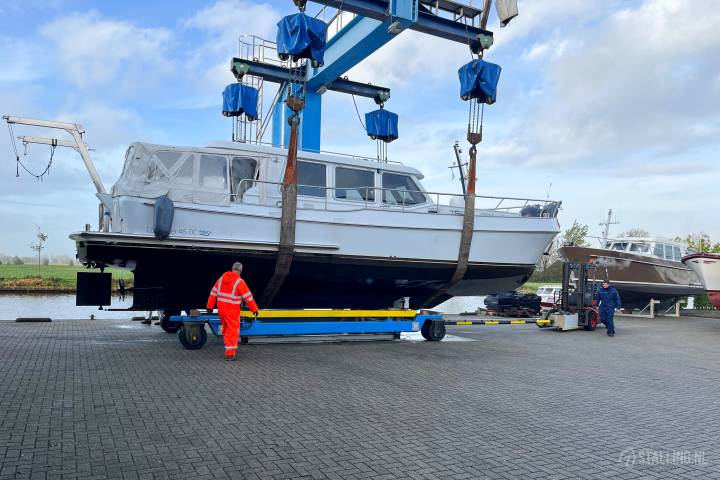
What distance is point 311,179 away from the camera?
991 centimetres

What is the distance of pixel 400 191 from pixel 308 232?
7.08ft

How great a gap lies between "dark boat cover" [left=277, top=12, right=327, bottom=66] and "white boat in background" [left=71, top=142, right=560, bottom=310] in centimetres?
195

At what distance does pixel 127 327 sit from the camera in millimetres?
11367

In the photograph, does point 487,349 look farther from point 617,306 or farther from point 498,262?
point 617,306

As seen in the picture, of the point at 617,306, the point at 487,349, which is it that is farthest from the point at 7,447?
the point at 617,306

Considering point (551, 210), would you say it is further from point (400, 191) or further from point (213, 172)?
point (213, 172)

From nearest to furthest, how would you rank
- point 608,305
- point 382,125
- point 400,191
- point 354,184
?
point 354,184, point 400,191, point 608,305, point 382,125

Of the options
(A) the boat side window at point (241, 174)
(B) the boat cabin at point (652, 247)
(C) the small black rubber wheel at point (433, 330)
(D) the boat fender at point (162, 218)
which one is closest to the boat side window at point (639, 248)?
(B) the boat cabin at point (652, 247)

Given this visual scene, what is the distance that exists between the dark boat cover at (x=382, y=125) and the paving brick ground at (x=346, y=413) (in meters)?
7.26

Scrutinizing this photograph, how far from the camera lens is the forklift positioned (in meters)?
12.7

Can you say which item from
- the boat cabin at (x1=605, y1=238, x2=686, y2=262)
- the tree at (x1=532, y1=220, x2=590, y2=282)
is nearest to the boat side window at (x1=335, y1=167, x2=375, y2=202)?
the boat cabin at (x1=605, y1=238, x2=686, y2=262)

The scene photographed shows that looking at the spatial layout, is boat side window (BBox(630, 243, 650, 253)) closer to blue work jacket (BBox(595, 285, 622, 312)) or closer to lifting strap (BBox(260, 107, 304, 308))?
blue work jacket (BBox(595, 285, 622, 312))

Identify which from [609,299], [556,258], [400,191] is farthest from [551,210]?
[556,258]

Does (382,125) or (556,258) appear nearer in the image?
(382,125)
